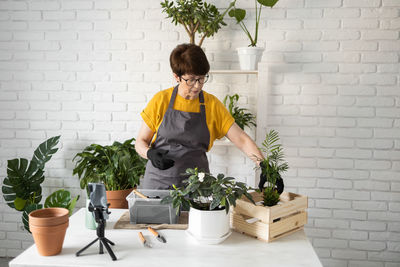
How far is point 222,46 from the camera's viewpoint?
2.79 m

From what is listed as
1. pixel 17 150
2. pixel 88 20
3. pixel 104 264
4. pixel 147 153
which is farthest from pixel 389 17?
pixel 17 150

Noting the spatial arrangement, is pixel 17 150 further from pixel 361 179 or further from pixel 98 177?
pixel 361 179

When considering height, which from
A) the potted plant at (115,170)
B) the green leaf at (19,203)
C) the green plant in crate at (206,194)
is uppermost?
the green plant in crate at (206,194)

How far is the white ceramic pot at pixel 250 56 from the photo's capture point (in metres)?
2.52

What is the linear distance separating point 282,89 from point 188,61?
1177 mm

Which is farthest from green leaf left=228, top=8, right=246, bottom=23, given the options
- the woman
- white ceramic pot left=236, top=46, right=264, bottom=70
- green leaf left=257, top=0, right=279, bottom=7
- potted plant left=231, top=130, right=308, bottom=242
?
potted plant left=231, top=130, right=308, bottom=242

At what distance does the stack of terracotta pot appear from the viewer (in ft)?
3.96

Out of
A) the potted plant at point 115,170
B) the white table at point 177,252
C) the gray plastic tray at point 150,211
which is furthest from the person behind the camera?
the potted plant at point 115,170

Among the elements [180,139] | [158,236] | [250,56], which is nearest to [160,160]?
[180,139]

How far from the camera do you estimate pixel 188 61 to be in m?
1.88

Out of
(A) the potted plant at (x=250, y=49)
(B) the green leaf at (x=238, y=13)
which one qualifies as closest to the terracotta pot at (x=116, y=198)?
(A) the potted plant at (x=250, y=49)

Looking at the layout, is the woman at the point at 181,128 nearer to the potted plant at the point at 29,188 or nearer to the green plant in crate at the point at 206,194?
the green plant in crate at the point at 206,194

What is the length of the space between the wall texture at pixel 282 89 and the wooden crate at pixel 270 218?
1.24m

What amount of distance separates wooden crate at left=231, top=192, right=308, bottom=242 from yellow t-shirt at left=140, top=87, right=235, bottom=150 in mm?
736
